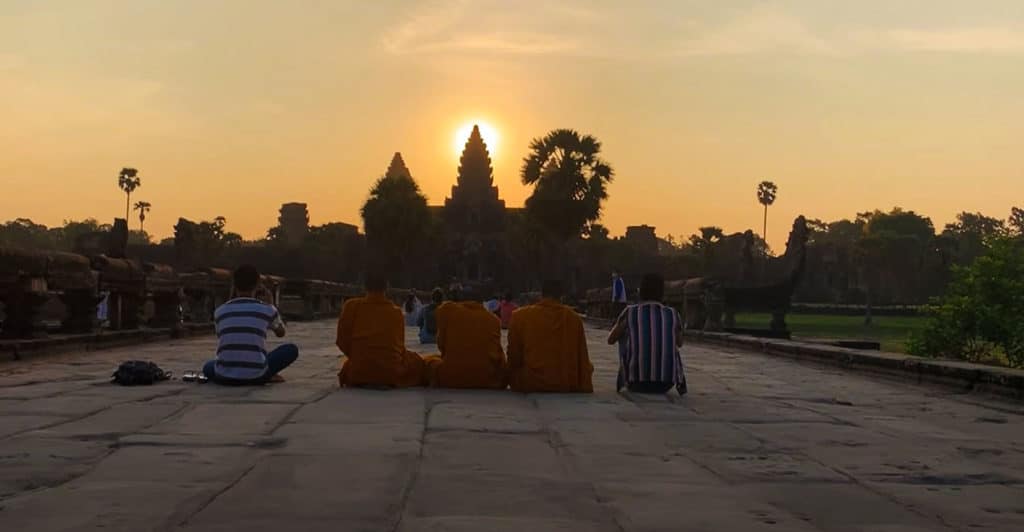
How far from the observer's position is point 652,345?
32.5 feet

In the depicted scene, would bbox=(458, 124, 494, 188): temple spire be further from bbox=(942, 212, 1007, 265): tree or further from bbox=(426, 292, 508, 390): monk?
bbox=(426, 292, 508, 390): monk

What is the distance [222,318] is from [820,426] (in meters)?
4.88

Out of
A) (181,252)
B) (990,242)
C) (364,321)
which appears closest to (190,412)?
(364,321)

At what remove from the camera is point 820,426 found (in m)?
7.95

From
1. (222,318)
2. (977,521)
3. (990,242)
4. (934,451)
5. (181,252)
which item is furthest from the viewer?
(181,252)

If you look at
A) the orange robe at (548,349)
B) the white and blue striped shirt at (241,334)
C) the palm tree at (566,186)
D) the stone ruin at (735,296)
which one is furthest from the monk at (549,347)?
the palm tree at (566,186)

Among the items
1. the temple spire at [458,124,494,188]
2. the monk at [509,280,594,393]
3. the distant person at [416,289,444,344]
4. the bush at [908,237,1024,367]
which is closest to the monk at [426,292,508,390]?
the monk at [509,280,594,393]

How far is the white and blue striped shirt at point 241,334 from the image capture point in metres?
9.73

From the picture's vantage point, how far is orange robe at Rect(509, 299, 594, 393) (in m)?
9.91

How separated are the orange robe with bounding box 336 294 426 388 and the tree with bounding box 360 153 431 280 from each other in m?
65.5

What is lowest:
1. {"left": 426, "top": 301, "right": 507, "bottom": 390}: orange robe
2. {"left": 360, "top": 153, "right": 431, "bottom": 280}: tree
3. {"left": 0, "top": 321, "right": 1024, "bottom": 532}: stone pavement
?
{"left": 0, "top": 321, "right": 1024, "bottom": 532}: stone pavement

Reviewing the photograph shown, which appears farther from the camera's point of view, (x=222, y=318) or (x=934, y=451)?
(x=222, y=318)

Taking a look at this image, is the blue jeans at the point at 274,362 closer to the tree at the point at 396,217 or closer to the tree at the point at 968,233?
the tree at the point at 396,217

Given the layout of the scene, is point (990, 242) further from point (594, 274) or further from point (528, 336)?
point (594, 274)
